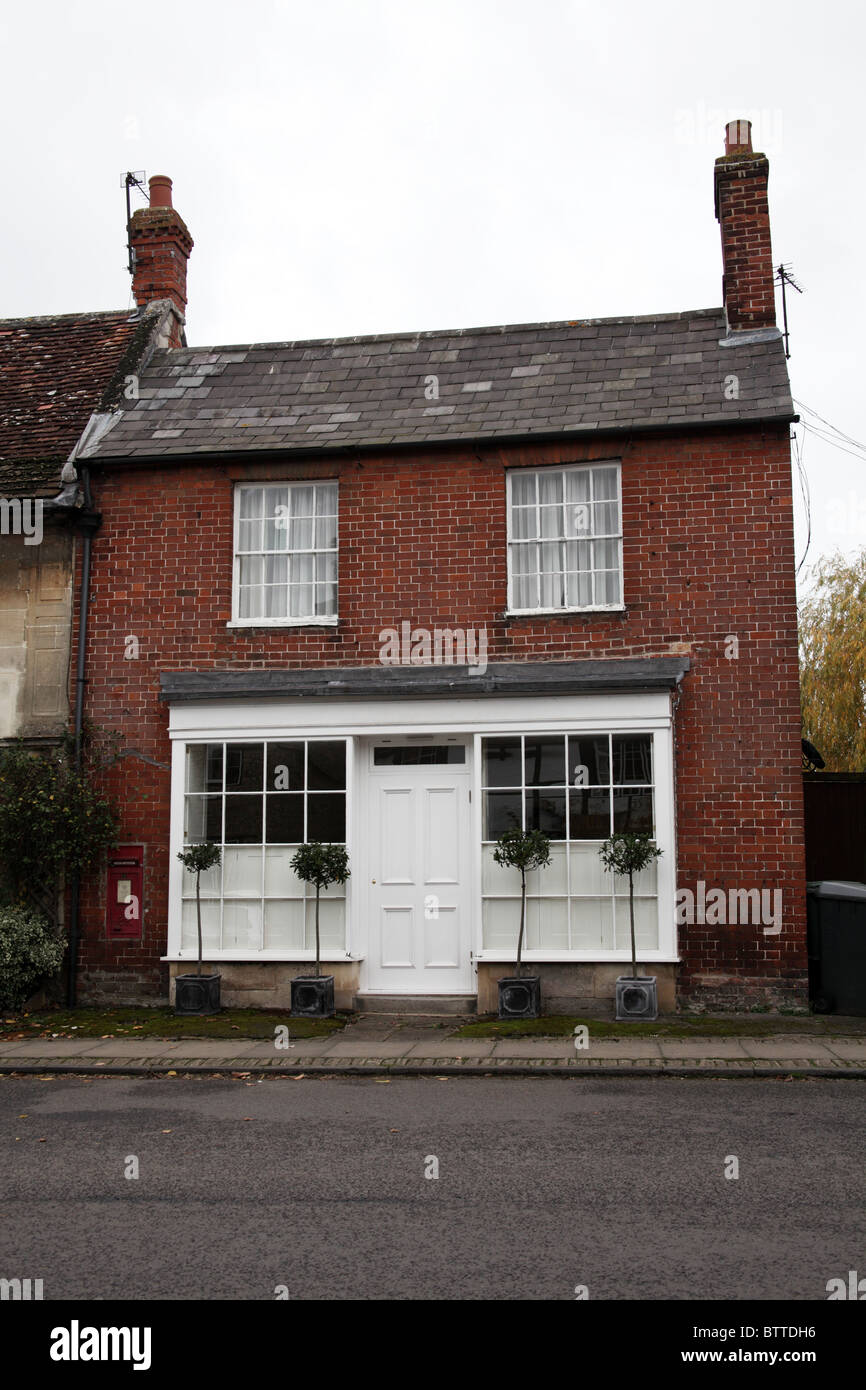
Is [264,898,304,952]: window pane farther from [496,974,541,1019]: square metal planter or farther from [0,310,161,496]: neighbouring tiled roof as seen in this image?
[0,310,161,496]: neighbouring tiled roof

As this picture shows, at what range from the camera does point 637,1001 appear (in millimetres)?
11578

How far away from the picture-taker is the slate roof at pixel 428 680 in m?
12.3

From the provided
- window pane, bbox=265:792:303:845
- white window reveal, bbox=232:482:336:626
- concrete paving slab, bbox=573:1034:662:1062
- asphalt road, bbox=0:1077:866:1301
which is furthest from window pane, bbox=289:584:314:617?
asphalt road, bbox=0:1077:866:1301

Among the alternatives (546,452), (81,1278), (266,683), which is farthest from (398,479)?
(81,1278)

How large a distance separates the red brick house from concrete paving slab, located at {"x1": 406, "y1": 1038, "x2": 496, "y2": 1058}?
1.42 m

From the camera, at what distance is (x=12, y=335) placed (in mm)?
16969

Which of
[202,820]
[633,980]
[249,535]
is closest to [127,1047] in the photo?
[202,820]

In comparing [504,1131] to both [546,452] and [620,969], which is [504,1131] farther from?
[546,452]

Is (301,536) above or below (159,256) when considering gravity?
below

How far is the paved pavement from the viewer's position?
976 centimetres

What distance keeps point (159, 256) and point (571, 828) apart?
379 inches

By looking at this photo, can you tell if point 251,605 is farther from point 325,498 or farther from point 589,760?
point 589,760

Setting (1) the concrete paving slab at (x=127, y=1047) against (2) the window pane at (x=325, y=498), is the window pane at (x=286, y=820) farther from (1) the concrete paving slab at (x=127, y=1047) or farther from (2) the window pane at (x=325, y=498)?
(2) the window pane at (x=325, y=498)

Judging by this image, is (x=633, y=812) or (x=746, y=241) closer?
(x=633, y=812)
